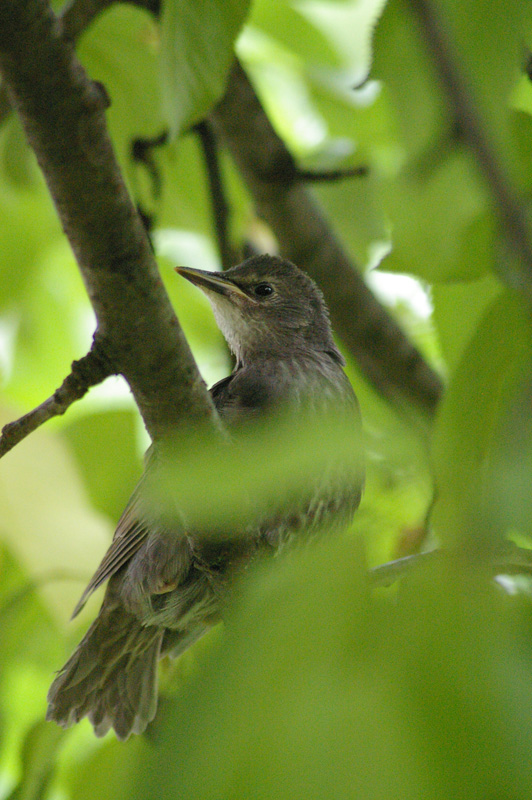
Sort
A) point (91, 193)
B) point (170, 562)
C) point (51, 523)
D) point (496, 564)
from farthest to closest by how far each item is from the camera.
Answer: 1. point (51, 523)
2. point (170, 562)
3. point (91, 193)
4. point (496, 564)

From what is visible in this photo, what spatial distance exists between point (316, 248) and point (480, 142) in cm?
369

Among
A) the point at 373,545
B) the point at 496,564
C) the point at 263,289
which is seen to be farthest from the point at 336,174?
the point at 496,564

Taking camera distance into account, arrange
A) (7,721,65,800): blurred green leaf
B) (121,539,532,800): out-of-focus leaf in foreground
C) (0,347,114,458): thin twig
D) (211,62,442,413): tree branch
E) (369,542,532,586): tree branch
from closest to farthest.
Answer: (121,539,532,800): out-of-focus leaf in foreground → (369,542,532,586): tree branch → (0,347,114,458): thin twig → (7,721,65,800): blurred green leaf → (211,62,442,413): tree branch

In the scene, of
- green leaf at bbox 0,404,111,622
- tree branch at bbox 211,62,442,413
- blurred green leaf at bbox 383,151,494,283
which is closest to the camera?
blurred green leaf at bbox 383,151,494,283

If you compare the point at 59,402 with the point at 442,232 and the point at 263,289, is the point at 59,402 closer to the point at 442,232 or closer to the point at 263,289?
the point at 442,232

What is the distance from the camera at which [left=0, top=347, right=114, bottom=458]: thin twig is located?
1925 millimetres

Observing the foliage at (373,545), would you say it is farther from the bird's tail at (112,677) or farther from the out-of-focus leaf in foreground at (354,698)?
the bird's tail at (112,677)

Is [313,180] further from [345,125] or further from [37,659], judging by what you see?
[37,659]

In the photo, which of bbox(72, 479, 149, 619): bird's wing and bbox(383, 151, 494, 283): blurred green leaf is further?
bbox(72, 479, 149, 619): bird's wing

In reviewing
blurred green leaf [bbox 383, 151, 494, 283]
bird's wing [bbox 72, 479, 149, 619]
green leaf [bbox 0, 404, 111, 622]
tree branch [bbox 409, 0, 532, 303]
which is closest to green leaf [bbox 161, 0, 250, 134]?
blurred green leaf [bbox 383, 151, 494, 283]

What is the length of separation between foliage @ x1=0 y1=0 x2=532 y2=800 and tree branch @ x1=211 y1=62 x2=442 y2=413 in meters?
0.59

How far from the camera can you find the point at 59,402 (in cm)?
198

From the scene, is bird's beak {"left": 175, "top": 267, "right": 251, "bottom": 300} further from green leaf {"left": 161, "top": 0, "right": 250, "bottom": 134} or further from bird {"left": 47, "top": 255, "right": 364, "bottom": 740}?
green leaf {"left": 161, "top": 0, "right": 250, "bottom": 134}

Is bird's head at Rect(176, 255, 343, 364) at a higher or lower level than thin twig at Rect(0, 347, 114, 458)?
lower
